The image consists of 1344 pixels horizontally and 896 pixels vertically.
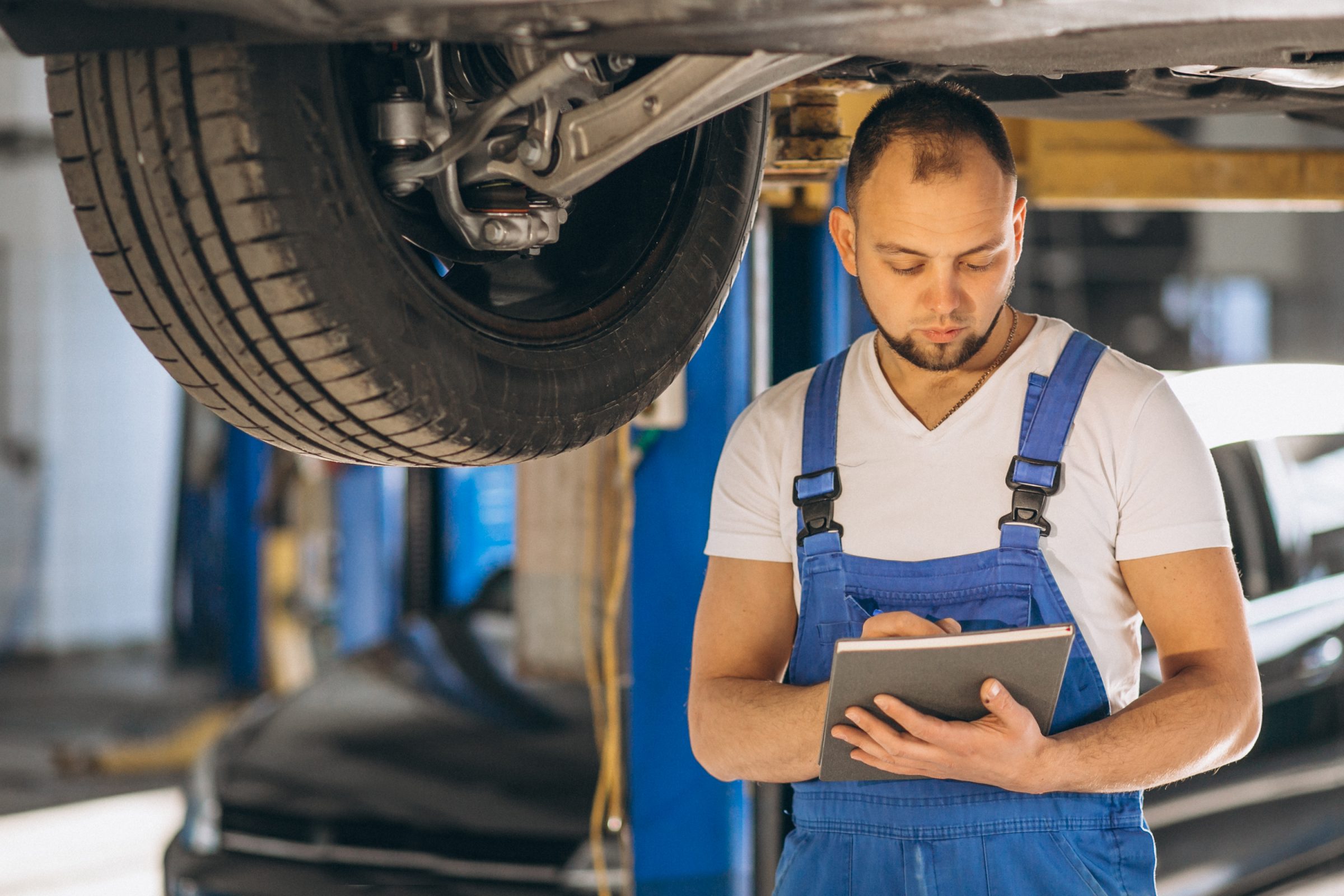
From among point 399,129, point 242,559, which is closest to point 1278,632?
point 399,129

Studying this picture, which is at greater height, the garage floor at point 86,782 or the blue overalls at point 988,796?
the blue overalls at point 988,796

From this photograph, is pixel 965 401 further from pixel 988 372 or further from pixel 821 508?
pixel 821 508

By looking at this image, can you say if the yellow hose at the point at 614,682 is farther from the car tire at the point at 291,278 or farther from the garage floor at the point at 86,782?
the garage floor at the point at 86,782

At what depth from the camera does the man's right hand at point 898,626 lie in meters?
1.22

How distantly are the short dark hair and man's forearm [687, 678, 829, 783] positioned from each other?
1.74 feet

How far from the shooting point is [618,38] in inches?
41.4

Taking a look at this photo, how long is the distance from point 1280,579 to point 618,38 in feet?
6.73

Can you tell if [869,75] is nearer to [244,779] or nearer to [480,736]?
[480,736]

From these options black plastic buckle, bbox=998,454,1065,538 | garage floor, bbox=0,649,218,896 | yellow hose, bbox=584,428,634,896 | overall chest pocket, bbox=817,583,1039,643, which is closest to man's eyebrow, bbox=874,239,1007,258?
black plastic buckle, bbox=998,454,1065,538

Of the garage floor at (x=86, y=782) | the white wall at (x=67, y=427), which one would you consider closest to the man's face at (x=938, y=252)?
the garage floor at (x=86, y=782)

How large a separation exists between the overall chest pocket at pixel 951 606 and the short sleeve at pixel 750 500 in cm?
12

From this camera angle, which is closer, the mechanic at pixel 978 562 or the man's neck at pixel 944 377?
the mechanic at pixel 978 562

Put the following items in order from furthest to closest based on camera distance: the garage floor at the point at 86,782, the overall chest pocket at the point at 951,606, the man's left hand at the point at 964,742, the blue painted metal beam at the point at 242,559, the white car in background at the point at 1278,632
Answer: the blue painted metal beam at the point at 242,559 < the garage floor at the point at 86,782 < the white car in background at the point at 1278,632 < the overall chest pocket at the point at 951,606 < the man's left hand at the point at 964,742

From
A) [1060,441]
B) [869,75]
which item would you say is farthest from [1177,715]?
[869,75]
